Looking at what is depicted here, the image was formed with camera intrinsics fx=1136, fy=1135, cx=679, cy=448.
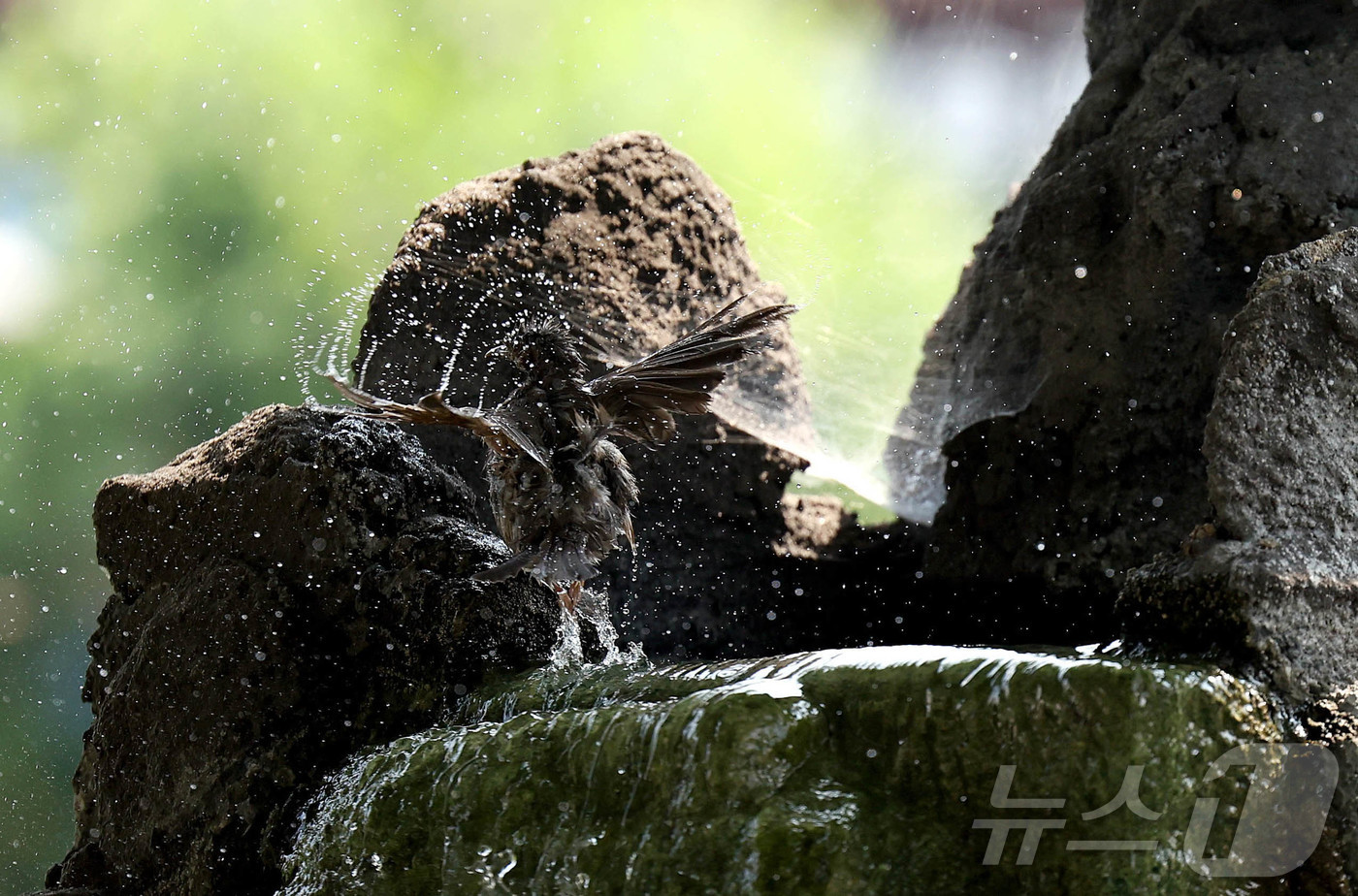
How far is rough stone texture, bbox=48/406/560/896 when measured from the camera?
2.87 meters

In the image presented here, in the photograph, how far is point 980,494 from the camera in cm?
435

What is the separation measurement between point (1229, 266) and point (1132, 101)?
2.63 feet

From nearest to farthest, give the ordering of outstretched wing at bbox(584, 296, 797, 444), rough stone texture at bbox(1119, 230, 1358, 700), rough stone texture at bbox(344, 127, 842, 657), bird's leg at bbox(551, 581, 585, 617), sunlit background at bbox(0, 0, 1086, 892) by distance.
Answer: rough stone texture at bbox(1119, 230, 1358, 700)
outstretched wing at bbox(584, 296, 797, 444)
bird's leg at bbox(551, 581, 585, 617)
rough stone texture at bbox(344, 127, 842, 657)
sunlit background at bbox(0, 0, 1086, 892)

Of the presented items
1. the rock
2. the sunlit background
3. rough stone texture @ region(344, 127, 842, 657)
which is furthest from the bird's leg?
the sunlit background

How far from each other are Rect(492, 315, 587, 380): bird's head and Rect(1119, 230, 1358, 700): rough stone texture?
1500mm

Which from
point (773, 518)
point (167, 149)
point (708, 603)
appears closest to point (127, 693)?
point (708, 603)

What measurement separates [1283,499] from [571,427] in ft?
5.54

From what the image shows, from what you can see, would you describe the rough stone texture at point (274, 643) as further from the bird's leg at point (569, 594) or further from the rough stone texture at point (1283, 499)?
the rough stone texture at point (1283, 499)

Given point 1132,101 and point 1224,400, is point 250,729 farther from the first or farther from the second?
point 1132,101

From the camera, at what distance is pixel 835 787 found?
2.00 meters

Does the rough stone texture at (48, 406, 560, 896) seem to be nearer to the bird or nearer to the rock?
the bird

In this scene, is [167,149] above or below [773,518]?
above

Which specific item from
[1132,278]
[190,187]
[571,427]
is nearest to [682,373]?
[571,427]

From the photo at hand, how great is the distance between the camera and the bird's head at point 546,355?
304cm
